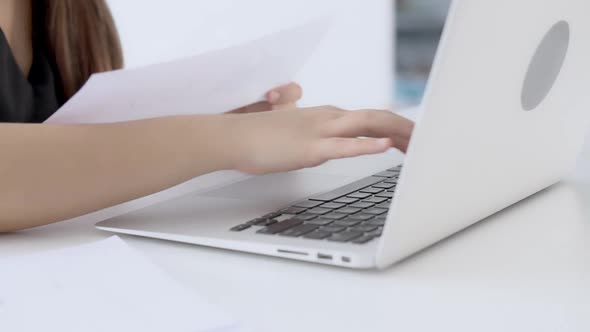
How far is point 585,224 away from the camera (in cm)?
61

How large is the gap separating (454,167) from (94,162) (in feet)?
0.95

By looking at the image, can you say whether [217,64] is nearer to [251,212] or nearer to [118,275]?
[251,212]

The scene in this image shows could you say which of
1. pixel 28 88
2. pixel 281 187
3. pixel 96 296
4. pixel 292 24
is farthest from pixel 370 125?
pixel 292 24

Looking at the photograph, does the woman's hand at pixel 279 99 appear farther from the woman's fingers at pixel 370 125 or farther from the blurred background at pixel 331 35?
the blurred background at pixel 331 35

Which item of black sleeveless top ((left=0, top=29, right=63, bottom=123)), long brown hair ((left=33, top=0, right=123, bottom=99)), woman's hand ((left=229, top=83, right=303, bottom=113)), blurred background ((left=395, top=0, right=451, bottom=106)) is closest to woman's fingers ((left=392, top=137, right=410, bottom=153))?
woman's hand ((left=229, top=83, right=303, bottom=113))

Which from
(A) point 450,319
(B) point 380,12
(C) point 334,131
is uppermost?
(B) point 380,12

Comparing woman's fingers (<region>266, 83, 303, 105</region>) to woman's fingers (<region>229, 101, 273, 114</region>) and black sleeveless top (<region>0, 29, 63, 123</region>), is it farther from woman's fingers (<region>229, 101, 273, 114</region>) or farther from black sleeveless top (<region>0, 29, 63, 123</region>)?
black sleeveless top (<region>0, 29, 63, 123</region>)

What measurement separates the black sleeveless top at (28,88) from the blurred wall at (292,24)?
1.53m

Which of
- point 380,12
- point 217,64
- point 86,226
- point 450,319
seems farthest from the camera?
point 380,12

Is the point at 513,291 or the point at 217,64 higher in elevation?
the point at 217,64

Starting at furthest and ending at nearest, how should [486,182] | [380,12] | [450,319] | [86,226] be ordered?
[380,12], [86,226], [486,182], [450,319]

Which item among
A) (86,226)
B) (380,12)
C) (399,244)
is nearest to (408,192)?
(399,244)

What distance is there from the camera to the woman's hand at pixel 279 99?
1.07 meters

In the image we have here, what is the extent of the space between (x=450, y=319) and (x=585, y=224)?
22 centimetres
